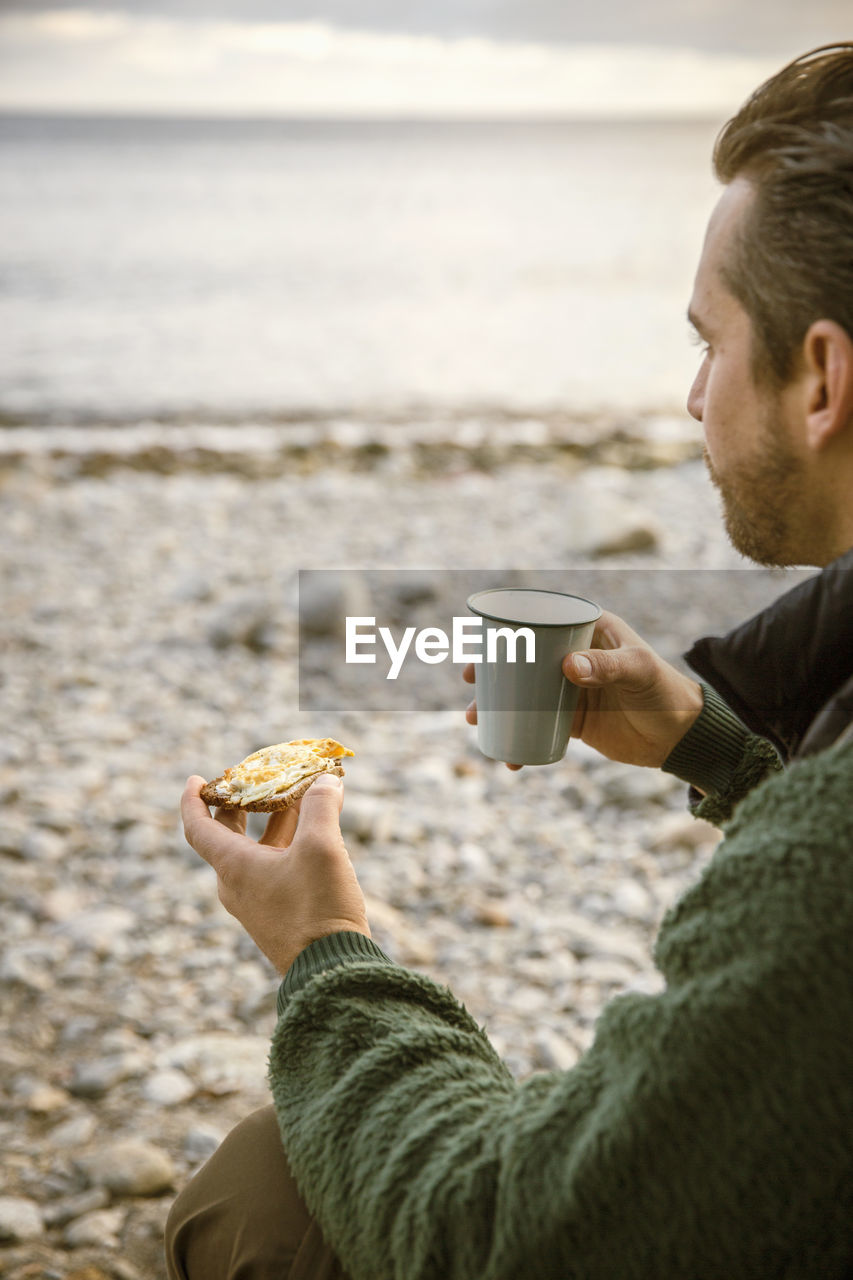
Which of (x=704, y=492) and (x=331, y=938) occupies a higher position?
(x=331, y=938)

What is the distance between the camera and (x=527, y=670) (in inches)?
67.9

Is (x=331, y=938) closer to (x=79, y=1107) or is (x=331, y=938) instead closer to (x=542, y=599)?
(x=542, y=599)

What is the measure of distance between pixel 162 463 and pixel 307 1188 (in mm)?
7855

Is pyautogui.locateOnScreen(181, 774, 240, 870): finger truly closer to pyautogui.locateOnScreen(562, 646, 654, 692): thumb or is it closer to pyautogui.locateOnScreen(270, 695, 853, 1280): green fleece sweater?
pyautogui.locateOnScreen(270, 695, 853, 1280): green fleece sweater

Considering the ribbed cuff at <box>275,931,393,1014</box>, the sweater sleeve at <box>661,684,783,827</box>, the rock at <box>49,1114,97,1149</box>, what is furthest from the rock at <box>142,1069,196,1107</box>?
the sweater sleeve at <box>661,684,783,827</box>

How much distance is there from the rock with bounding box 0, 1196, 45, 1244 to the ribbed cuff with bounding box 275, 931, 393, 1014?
1.17m

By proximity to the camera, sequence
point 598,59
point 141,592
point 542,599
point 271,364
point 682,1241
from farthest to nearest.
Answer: point 598,59, point 271,364, point 141,592, point 542,599, point 682,1241

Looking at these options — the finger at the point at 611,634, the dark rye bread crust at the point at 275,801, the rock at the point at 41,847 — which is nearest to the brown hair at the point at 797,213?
the finger at the point at 611,634

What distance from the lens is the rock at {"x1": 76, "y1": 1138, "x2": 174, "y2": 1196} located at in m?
→ 2.12

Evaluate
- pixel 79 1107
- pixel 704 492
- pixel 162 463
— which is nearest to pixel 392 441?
pixel 162 463

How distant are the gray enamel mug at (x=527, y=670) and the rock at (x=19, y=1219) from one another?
1.37 metres

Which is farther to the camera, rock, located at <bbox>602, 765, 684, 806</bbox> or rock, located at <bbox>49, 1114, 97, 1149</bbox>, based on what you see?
rock, located at <bbox>602, 765, 684, 806</bbox>

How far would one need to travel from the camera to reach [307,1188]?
1123mm

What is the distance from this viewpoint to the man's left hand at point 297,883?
1.36 m
